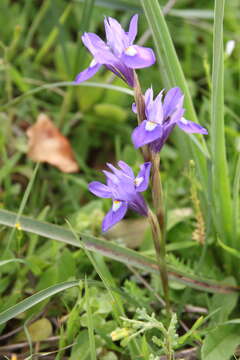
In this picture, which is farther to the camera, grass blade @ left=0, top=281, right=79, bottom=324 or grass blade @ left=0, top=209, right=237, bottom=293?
grass blade @ left=0, top=209, right=237, bottom=293

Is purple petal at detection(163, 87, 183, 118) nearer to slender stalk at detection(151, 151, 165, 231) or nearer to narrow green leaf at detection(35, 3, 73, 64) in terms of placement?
slender stalk at detection(151, 151, 165, 231)

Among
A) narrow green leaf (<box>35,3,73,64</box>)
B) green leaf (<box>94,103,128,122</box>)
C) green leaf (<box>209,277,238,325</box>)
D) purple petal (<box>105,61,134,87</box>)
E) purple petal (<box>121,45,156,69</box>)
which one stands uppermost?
purple petal (<box>121,45,156,69</box>)

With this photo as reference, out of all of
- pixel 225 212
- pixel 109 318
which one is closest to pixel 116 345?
pixel 109 318

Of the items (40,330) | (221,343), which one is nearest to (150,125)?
(221,343)

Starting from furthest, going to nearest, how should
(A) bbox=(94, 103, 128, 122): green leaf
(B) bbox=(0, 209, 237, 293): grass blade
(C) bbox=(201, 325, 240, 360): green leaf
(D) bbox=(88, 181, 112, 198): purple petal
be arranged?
(A) bbox=(94, 103, 128, 122): green leaf → (B) bbox=(0, 209, 237, 293): grass blade → (C) bbox=(201, 325, 240, 360): green leaf → (D) bbox=(88, 181, 112, 198): purple petal

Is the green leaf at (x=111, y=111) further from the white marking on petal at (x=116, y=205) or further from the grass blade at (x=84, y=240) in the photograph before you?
the white marking on petal at (x=116, y=205)

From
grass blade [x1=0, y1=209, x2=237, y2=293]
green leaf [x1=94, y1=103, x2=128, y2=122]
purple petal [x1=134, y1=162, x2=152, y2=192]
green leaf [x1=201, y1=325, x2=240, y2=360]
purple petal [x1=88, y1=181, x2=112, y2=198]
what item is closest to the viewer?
purple petal [x1=134, y1=162, x2=152, y2=192]

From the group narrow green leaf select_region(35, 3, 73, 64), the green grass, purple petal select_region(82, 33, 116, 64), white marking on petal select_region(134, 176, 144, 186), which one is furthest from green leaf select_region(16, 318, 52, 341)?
narrow green leaf select_region(35, 3, 73, 64)
